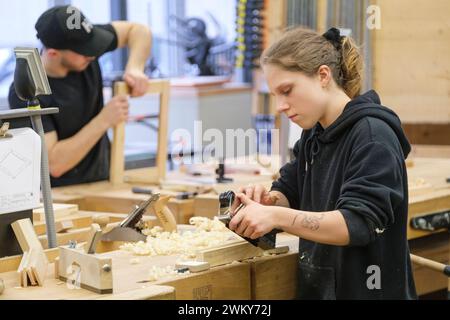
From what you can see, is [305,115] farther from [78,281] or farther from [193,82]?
[193,82]

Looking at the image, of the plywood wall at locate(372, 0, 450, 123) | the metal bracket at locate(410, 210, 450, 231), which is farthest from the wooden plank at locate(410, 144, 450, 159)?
the metal bracket at locate(410, 210, 450, 231)

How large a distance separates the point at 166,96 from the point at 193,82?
3050 millimetres

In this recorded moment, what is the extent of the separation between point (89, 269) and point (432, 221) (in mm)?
1543

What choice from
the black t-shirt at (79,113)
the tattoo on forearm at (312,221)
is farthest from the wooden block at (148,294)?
the black t-shirt at (79,113)

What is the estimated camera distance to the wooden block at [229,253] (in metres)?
2.20

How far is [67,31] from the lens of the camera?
3543 mm

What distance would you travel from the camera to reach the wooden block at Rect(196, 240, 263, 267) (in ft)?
7.23

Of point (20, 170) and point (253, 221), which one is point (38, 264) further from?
point (253, 221)

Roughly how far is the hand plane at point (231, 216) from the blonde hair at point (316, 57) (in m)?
0.39

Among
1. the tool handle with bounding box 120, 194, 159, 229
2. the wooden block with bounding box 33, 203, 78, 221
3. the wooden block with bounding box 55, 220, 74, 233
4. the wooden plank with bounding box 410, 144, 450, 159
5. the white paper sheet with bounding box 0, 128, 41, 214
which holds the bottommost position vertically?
the wooden plank with bounding box 410, 144, 450, 159

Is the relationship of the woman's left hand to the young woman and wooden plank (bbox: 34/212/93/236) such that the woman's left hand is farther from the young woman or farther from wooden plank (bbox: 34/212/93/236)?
wooden plank (bbox: 34/212/93/236)

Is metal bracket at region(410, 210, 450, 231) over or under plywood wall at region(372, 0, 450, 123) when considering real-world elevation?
under

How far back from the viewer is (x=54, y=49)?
363cm

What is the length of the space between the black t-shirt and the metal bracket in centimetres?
159
